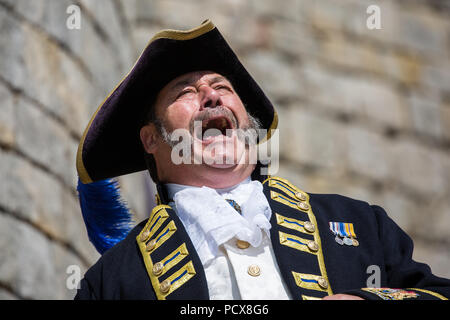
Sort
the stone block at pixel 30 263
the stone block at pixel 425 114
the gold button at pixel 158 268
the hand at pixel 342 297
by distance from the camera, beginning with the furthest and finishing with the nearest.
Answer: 1. the stone block at pixel 425 114
2. the stone block at pixel 30 263
3. the gold button at pixel 158 268
4. the hand at pixel 342 297

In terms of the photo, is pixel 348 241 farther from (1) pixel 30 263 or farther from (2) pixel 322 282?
(1) pixel 30 263

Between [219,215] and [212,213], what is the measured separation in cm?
3

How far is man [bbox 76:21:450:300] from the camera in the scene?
292 cm

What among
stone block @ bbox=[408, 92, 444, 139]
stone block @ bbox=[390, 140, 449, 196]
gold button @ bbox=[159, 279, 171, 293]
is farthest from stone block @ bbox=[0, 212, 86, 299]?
stone block @ bbox=[408, 92, 444, 139]

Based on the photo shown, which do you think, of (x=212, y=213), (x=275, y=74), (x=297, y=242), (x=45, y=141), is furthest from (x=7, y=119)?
(x=275, y=74)

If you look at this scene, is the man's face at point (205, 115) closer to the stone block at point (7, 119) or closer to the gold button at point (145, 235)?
the gold button at point (145, 235)

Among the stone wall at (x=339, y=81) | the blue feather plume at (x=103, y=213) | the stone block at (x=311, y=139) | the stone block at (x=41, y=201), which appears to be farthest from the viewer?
the stone block at (x=311, y=139)

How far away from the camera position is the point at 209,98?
3.30 m

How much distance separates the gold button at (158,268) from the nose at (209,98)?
2.13 feet

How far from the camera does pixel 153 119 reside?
346 cm

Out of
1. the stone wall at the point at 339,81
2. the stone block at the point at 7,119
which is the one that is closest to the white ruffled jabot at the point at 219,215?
the stone block at the point at 7,119

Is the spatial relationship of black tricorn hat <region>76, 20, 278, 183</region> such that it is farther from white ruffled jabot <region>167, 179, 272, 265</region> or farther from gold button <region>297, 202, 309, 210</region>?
gold button <region>297, 202, 309, 210</region>

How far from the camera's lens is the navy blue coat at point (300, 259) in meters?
2.90
